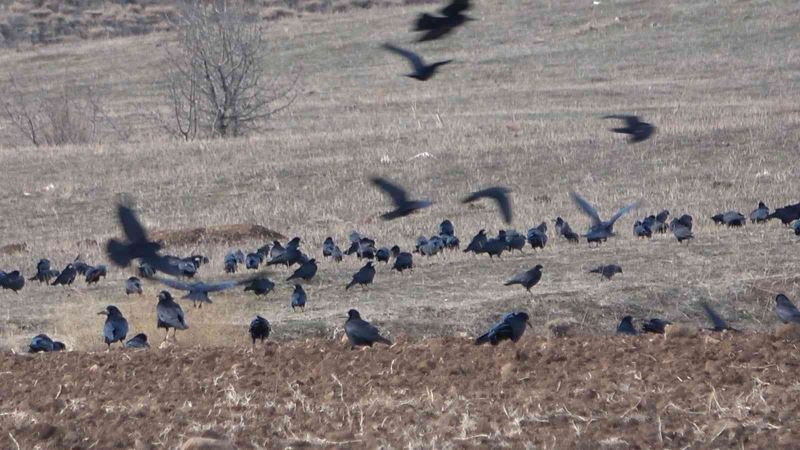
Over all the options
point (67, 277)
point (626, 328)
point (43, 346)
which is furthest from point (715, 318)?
point (67, 277)

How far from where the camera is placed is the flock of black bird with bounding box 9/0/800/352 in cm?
1023

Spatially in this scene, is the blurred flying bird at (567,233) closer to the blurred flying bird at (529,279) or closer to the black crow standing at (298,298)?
the blurred flying bird at (529,279)

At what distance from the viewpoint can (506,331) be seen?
9062 mm

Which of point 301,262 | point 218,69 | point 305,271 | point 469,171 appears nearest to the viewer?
point 305,271

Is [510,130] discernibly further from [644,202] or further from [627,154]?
[644,202]

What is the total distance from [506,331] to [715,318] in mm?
2915

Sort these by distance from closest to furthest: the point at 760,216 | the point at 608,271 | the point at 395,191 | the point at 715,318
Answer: the point at 715,318
the point at 608,271
the point at 395,191
the point at 760,216

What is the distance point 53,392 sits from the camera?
8.14 meters

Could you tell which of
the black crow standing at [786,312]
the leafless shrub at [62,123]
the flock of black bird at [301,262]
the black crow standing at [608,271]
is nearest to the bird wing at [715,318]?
the flock of black bird at [301,262]

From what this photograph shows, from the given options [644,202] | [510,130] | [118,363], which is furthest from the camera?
[510,130]

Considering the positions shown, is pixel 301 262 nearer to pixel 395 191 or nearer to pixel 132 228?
pixel 395 191

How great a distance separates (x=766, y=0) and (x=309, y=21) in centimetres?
1864

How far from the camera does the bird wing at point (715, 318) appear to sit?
10798mm

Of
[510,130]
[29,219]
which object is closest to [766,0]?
[510,130]
